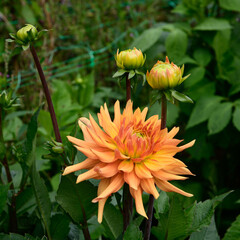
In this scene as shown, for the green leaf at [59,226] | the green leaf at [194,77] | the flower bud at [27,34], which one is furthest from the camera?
the green leaf at [194,77]

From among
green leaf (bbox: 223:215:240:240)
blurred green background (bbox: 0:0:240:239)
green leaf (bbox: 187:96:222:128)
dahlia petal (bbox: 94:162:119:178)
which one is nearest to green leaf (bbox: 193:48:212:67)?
blurred green background (bbox: 0:0:240:239)

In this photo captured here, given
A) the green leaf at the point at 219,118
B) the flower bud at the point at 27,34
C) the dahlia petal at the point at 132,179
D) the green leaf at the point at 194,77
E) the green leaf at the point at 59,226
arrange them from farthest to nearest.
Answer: the green leaf at the point at 194,77 → the green leaf at the point at 219,118 → the green leaf at the point at 59,226 → the flower bud at the point at 27,34 → the dahlia petal at the point at 132,179

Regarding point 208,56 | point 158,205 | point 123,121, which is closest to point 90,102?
point 208,56

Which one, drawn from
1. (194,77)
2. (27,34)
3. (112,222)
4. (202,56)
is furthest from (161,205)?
(202,56)

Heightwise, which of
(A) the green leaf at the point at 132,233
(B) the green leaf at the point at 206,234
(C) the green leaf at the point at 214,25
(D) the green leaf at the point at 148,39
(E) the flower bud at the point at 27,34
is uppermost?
(E) the flower bud at the point at 27,34

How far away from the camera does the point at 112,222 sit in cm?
68

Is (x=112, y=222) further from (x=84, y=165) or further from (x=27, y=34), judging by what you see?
(x=27, y=34)

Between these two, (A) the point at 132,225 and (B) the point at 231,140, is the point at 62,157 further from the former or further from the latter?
(B) the point at 231,140

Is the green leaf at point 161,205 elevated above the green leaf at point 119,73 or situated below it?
below

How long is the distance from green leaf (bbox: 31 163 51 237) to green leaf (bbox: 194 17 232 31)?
3.24ft

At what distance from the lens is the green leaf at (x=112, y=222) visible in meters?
0.68

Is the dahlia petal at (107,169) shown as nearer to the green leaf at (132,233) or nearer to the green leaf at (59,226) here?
the green leaf at (132,233)

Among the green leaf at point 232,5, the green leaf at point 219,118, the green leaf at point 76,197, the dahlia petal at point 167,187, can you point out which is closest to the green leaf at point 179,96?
the dahlia petal at point 167,187

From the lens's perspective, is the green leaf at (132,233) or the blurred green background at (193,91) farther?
the blurred green background at (193,91)
